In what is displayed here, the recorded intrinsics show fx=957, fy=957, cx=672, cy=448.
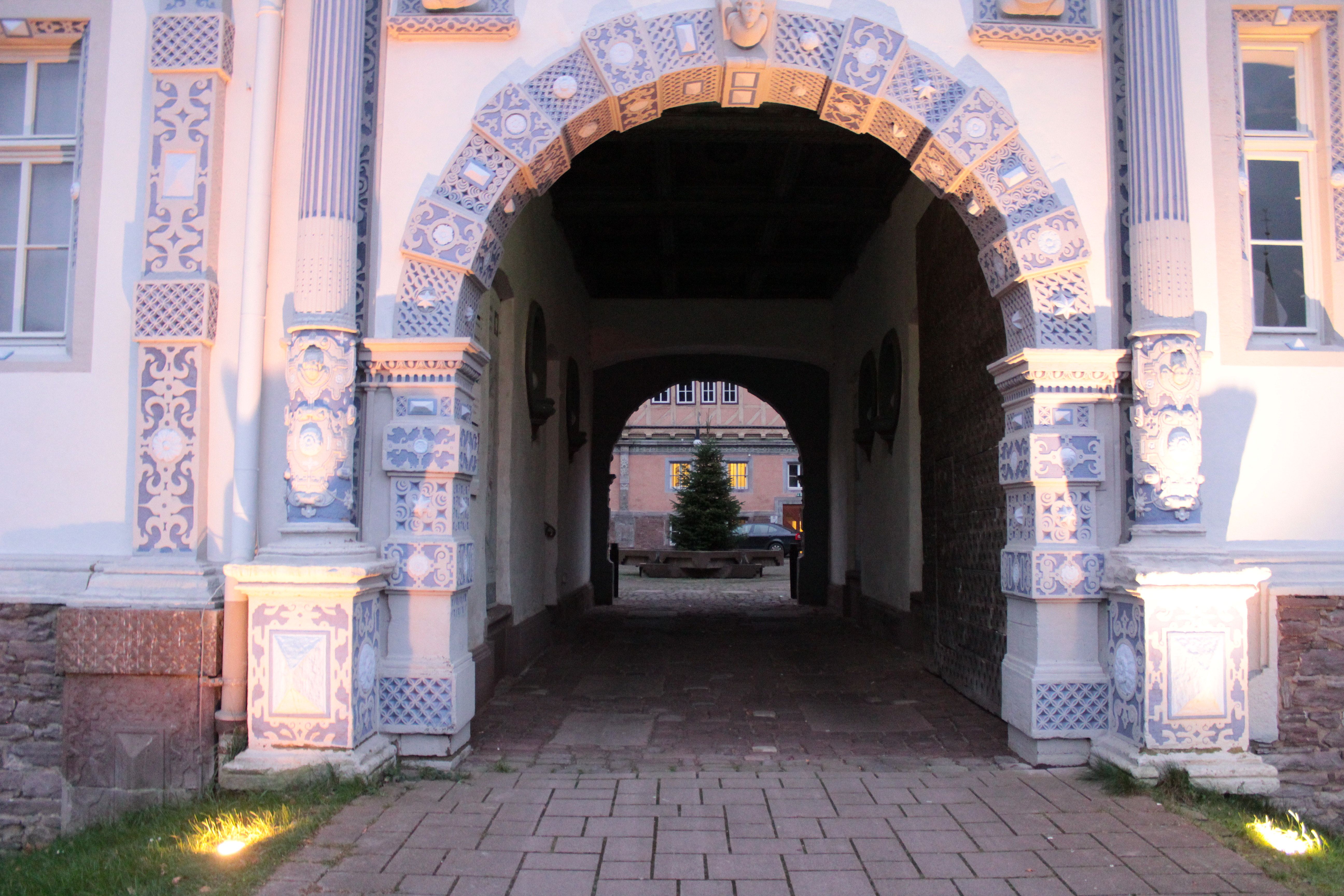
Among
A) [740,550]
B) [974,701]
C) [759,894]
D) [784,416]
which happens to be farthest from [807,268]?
[740,550]

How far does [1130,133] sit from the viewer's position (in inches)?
180

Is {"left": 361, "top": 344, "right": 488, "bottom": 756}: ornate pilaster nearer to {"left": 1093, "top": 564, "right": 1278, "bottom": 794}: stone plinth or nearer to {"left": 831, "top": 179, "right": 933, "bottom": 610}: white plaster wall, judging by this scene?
{"left": 1093, "top": 564, "right": 1278, "bottom": 794}: stone plinth

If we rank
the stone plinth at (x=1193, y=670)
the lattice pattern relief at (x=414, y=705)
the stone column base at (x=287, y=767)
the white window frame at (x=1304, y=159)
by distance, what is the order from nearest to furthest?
the stone column base at (x=287, y=767) < the stone plinth at (x=1193, y=670) < the lattice pattern relief at (x=414, y=705) < the white window frame at (x=1304, y=159)

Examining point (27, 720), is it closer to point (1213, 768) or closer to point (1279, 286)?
point (1213, 768)

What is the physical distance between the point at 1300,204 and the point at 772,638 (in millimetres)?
5839

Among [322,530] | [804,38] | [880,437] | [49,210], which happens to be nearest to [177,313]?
[49,210]

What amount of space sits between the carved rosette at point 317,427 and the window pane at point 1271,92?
464 cm

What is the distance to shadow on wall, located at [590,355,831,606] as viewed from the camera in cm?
1312

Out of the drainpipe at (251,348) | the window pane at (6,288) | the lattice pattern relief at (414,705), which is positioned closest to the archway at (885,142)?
the drainpipe at (251,348)

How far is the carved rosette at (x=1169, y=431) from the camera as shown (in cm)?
430

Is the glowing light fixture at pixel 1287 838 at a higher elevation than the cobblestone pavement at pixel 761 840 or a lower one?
higher

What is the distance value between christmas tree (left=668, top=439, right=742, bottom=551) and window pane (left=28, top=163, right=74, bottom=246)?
62.2ft

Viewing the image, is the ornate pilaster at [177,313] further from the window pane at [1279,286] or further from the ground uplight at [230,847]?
the window pane at [1279,286]

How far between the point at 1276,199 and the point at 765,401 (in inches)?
353
